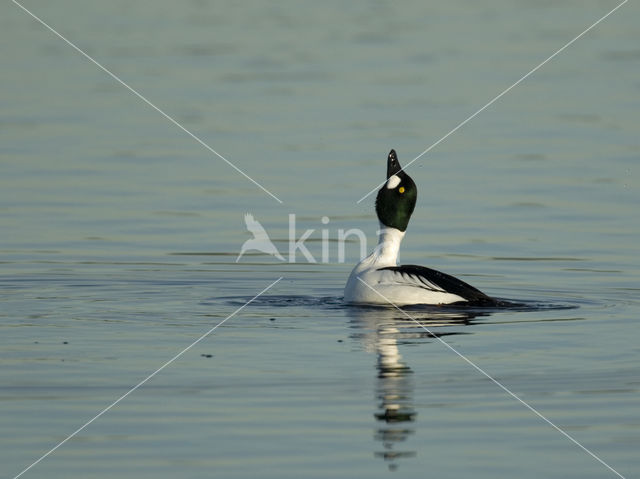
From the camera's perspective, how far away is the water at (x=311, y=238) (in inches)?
354

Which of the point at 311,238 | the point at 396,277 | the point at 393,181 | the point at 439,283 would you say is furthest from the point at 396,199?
the point at 311,238

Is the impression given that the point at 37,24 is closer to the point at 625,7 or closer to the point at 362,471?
the point at 625,7

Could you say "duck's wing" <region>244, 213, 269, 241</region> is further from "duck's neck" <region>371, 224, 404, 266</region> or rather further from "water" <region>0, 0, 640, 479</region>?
"duck's neck" <region>371, 224, 404, 266</region>

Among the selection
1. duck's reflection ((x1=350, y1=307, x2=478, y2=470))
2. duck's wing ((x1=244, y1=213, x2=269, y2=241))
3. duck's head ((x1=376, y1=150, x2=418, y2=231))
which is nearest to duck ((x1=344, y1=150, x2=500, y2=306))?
duck's head ((x1=376, y1=150, x2=418, y2=231))

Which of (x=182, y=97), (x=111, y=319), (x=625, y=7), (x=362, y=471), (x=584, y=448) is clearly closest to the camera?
(x=362, y=471)

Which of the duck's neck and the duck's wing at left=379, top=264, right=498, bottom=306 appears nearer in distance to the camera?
→ the duck's wing at left=379, top=264, right=498, bottom=306

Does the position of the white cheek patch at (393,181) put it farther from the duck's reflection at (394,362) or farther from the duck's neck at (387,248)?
the duck's reflection at (394,362)

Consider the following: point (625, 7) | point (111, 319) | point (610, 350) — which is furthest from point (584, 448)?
point (625, 7)

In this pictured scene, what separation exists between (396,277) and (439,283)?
0.52 m

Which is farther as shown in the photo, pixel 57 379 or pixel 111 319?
pixel 111 319

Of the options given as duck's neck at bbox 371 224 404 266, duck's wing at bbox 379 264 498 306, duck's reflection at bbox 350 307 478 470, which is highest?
duck's neck at bbox 371 224 404 266

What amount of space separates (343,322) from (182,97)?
37.4ft

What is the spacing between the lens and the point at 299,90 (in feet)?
80.5

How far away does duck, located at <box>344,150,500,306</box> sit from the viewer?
44.2ft
